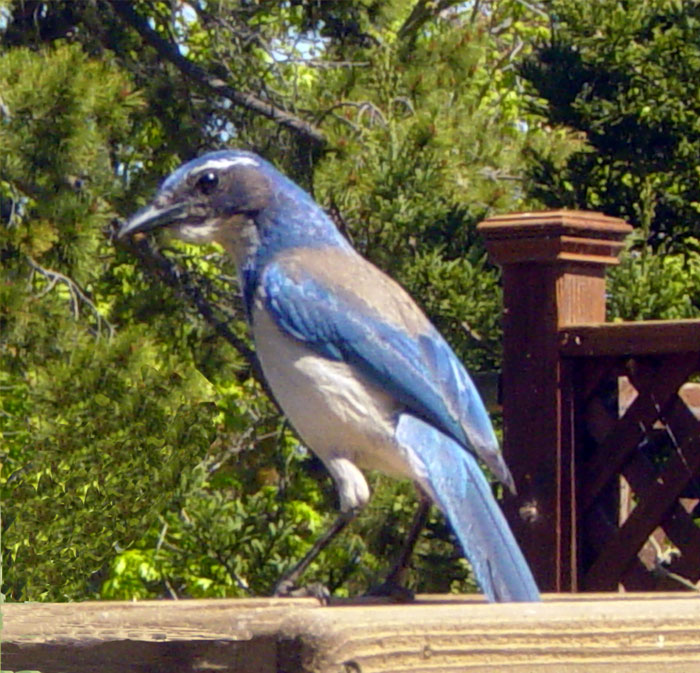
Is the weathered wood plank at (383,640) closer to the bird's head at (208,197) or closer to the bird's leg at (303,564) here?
the bird's leg at (303,564)

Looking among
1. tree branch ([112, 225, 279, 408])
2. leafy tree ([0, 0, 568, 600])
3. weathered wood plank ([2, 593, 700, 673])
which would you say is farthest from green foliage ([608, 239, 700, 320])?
weathered wood plank ([2, 593, 700, 673])

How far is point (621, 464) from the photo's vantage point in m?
3.03

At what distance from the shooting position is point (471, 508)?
2.14m

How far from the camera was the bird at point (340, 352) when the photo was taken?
227 centimetres

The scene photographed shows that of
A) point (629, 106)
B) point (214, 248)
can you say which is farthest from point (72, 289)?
point (629, 106)

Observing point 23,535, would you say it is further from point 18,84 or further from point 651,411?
point 18,84

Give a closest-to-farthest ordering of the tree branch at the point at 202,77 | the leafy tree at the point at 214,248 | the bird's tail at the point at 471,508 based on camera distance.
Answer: the bird's tail at the point at 471,508
the leafy tree at the point at 214,248
the tree branch at the point at 202,77

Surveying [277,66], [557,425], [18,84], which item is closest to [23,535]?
[557,425]

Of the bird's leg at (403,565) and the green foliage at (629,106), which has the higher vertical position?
the green foliage at (629,106)

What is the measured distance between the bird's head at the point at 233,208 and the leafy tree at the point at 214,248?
82 cm

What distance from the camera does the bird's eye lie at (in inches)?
99.4

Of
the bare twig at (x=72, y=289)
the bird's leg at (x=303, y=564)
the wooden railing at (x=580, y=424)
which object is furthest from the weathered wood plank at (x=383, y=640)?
the bare twig at (x=72, y=289)

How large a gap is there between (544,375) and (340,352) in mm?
751

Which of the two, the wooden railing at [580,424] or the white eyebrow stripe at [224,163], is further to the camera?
the wooden railing at [580,424]
